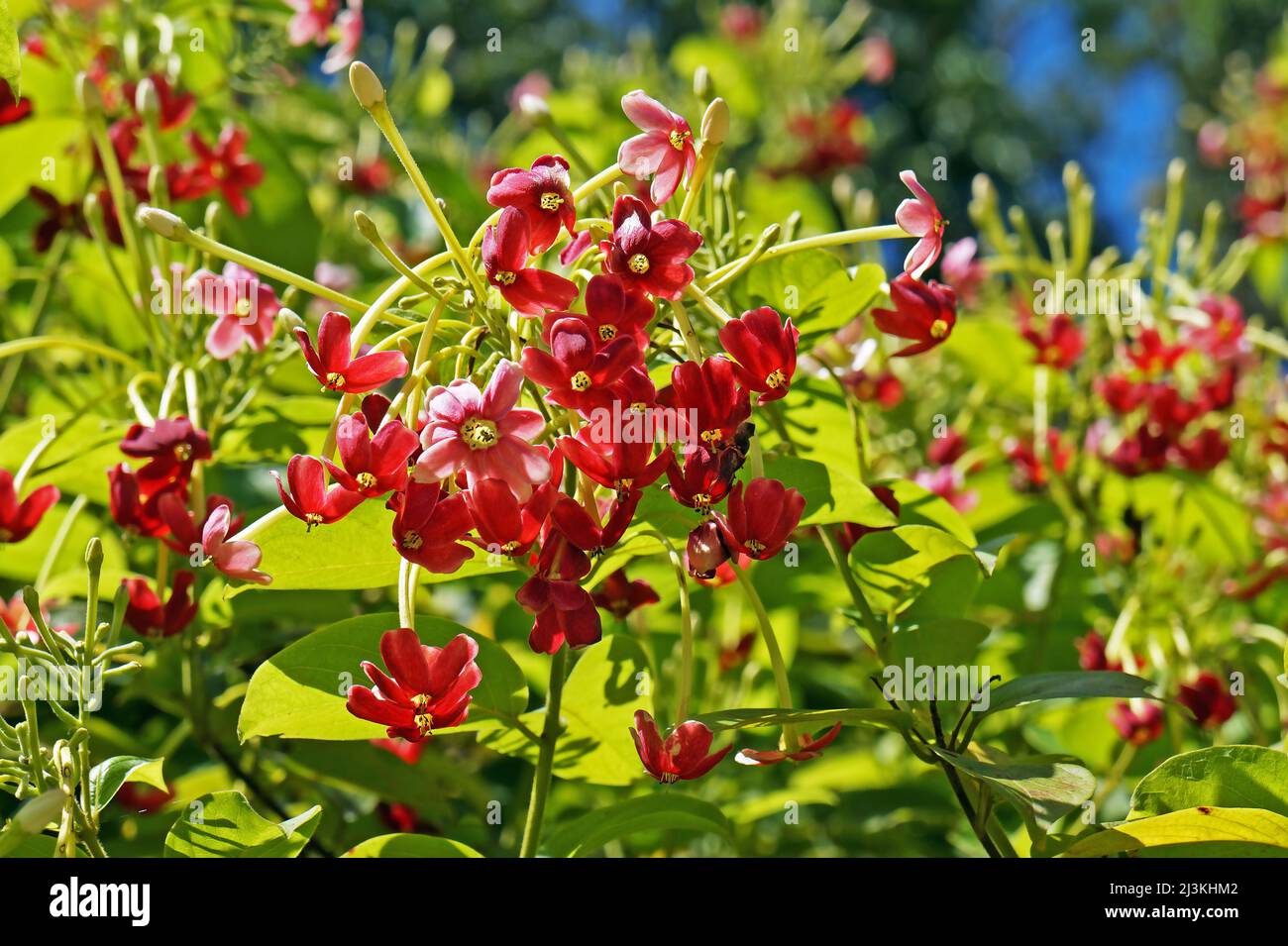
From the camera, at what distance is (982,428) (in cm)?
193

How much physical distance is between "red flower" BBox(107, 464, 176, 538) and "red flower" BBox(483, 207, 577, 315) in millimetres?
385

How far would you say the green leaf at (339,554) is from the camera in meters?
0.92

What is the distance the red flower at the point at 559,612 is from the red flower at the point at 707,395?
13cm

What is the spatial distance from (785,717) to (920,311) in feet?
1.11

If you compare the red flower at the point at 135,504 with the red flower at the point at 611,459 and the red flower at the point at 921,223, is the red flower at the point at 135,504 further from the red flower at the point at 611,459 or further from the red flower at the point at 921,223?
the red flower at the point at 921,223

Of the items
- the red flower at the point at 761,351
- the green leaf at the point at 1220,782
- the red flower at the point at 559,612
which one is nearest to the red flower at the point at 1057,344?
the green leaf at the point at 1220,782

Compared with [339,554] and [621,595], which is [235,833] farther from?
[621,595]

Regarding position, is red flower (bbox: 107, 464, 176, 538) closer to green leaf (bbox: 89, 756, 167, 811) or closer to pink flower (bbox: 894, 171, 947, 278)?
green leaf (bbox: 89, 756, 167, 811)

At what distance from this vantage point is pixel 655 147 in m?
0.88

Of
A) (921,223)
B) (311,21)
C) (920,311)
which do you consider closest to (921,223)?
(921,223)

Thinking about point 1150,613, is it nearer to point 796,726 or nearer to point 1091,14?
point 796,726

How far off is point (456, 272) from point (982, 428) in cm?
120

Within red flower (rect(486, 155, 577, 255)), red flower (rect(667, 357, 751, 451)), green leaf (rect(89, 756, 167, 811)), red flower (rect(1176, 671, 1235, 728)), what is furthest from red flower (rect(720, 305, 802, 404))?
red flower (rect(1176, 671, 1235, 728))

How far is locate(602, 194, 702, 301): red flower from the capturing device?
802 millimetres
